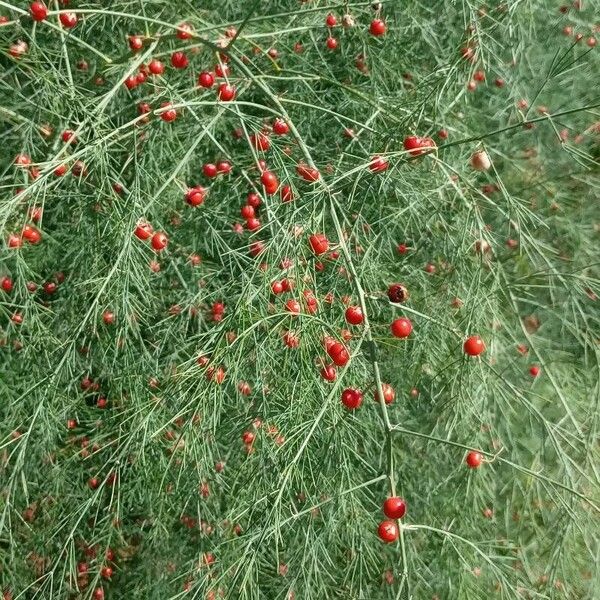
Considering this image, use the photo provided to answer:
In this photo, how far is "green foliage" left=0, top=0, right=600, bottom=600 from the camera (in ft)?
5.42

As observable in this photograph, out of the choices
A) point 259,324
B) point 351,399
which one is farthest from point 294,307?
point 351,399

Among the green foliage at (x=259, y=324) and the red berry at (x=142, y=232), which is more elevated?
the red berry at (x=142, y=232)

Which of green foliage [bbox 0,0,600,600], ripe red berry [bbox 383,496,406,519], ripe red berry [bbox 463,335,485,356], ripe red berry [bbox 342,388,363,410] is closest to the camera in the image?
ripe red berry [bbox 383,496,406,519]

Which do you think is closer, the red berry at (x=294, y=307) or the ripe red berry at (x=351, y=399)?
the ripe red berry at (x=351, y=399)

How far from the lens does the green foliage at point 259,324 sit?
1.65m

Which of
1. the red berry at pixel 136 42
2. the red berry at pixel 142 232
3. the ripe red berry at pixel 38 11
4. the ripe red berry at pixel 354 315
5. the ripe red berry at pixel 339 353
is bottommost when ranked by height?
the ripe red berry at pixel 339 353

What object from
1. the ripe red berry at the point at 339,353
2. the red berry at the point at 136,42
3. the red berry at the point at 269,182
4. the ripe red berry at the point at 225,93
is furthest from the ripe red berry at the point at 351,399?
the red berry at the point at 136,42

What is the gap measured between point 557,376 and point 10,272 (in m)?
1.59

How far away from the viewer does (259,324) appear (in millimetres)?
1569

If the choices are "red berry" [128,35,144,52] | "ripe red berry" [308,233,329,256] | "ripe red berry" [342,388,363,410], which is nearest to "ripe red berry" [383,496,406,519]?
"ripe red berry" [342,388,363,410]

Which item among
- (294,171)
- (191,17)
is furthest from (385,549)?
(191,17)

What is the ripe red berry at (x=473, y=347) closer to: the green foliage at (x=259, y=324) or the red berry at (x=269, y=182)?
the green foliage at (x=259, y=324)

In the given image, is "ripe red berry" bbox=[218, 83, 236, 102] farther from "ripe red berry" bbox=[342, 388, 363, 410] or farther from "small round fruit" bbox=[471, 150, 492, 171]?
"ripe red berry" bbox=[342, 388, 363, 410]

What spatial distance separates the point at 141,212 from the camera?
1.78 meters
